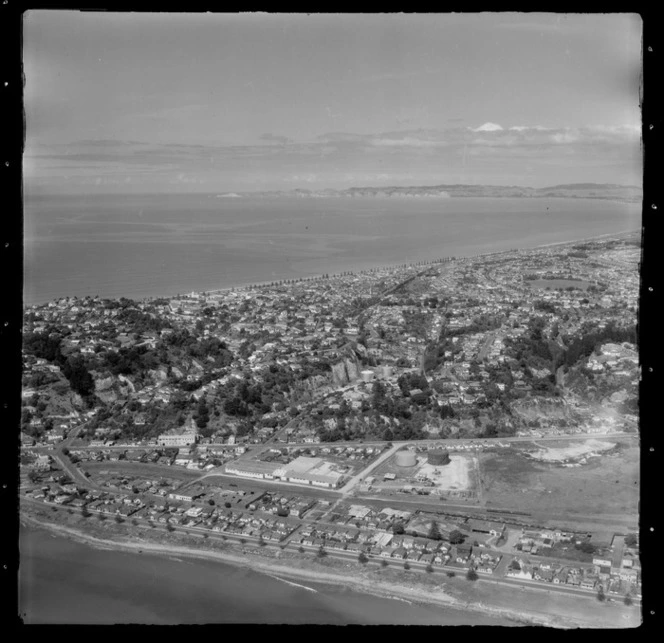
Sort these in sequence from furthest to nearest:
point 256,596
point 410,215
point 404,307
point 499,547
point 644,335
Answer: point 410,215 → point 404,307 → point 499,547 → point 256,596 → point 644,335

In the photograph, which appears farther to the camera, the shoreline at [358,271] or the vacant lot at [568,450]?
the shoreline at [358,271]

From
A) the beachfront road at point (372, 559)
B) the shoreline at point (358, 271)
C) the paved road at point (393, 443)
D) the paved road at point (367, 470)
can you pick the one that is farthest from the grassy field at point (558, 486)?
the shoreline at point (358, 271)

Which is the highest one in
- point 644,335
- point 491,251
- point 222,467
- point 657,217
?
point 491,251

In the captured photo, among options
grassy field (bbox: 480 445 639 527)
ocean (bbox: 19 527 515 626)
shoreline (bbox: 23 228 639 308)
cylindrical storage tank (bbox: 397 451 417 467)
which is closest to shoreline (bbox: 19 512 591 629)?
ocean (bbox: 19 527 515 626)

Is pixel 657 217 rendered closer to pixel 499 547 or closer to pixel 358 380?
pixel 499 547

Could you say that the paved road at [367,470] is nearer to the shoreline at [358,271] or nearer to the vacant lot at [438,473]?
the vacant lot at [438,473]
